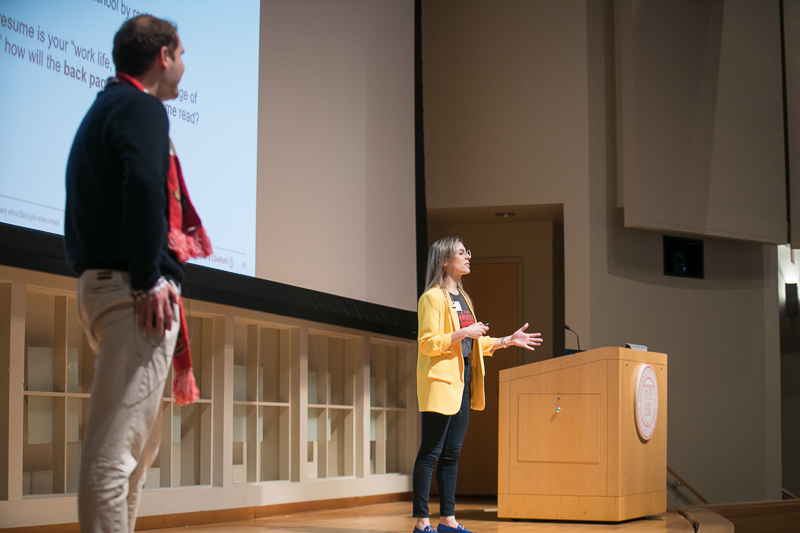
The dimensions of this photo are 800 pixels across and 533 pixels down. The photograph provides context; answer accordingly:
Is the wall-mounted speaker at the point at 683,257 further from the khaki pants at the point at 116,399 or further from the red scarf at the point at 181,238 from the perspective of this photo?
the khaki pants at the point at 116,399

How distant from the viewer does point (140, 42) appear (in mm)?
1672

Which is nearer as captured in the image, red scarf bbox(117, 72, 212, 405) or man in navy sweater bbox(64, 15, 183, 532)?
man in navy sweater bbox(64, 15, 183, 532)

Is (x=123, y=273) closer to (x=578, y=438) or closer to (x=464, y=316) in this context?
(x=464, y=316)

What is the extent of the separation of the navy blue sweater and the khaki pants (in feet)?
0.20

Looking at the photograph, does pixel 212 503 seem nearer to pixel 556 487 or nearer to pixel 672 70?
pixel 556 487

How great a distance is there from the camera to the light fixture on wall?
8.09 m

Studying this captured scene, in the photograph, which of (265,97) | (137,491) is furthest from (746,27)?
(137,491)

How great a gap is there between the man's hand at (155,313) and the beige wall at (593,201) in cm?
486

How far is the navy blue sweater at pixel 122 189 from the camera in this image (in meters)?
1.54

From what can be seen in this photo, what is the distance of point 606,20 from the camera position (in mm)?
6441

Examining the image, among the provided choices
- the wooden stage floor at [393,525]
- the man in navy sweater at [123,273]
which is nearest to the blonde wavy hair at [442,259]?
the wooden stage floor at [393,525]

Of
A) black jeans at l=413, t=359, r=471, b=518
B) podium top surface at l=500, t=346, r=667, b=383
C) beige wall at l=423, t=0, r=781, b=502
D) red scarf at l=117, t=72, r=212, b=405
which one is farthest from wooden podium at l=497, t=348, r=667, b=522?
red scarf at l=117, t=72, r=212, b=405

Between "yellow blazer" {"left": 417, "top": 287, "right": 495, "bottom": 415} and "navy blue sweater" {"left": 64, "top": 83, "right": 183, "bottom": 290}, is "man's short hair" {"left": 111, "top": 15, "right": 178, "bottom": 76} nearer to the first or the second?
"navy blue sweater" {"left": 64, "top": 83, "right": 183, "bottom": 290}

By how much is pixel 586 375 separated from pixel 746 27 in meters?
4.00
